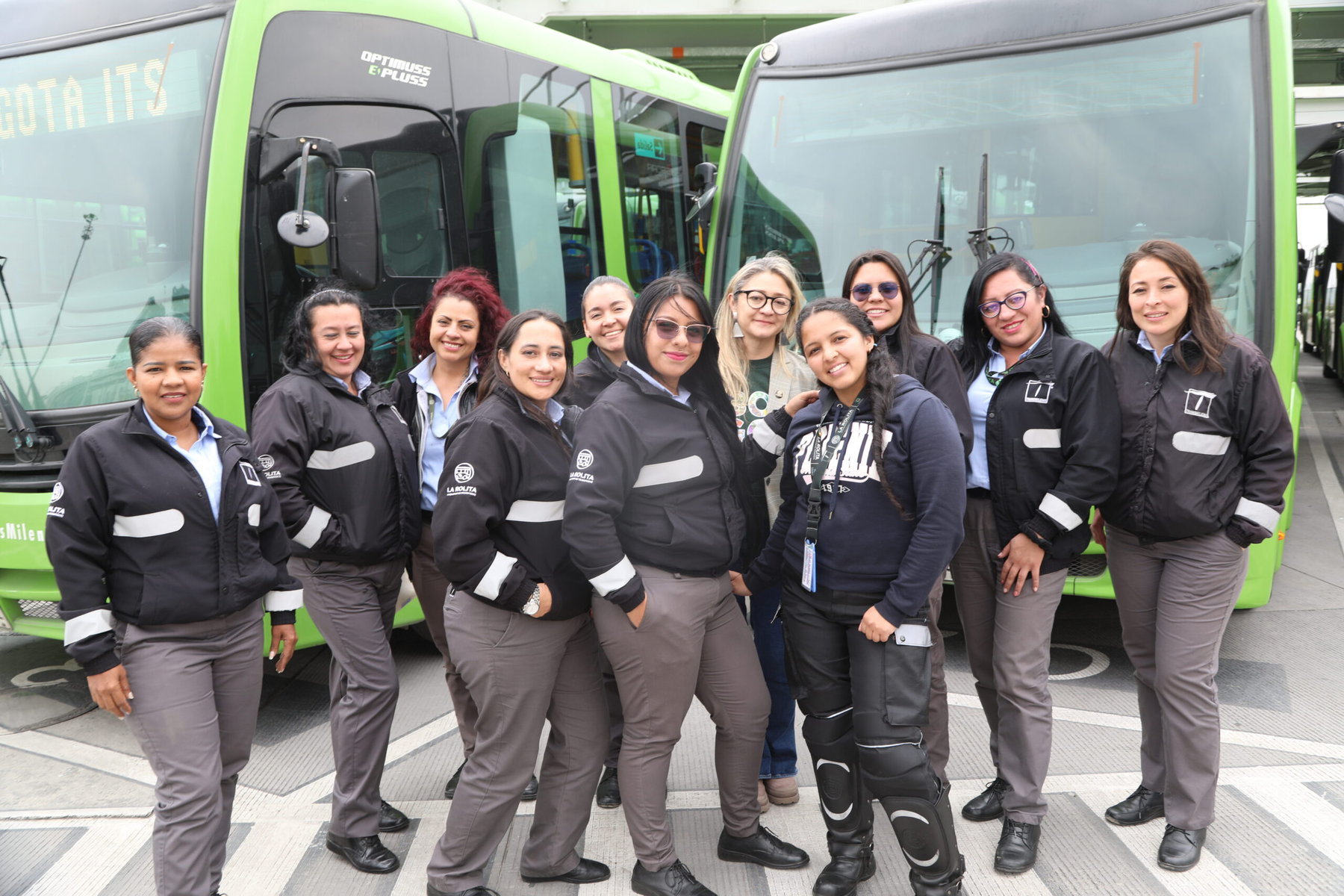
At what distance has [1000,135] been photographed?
16.2 ft

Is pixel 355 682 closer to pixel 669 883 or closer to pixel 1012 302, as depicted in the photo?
pixel 669 883

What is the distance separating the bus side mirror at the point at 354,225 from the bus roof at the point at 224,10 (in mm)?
775

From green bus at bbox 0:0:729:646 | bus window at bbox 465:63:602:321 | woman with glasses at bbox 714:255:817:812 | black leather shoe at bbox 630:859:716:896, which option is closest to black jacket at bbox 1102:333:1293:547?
woman with glasses at bbox 714:255:817:812

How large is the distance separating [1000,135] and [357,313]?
3.13 meters

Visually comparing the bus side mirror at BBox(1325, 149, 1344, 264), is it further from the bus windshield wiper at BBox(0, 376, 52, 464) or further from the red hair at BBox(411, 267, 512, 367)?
the bus windshield wiper at BBox(0, 376, 52, 464)

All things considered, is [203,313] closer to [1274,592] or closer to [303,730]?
[303,730]


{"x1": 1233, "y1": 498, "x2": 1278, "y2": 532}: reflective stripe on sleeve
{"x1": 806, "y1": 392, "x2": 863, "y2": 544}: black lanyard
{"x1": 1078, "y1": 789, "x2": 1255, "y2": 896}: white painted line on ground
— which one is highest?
{"x1": 806, "y1": 392, "x2": 863, "y2": 544}: black lanyard

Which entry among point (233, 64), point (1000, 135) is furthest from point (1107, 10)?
point (233, 64)

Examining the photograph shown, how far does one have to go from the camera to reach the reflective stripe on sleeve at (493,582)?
2.81 m

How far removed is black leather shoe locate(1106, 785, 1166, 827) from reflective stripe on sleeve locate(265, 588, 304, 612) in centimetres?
264

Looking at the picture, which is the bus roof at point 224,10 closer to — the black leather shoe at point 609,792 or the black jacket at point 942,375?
the black jacket at point 942,375

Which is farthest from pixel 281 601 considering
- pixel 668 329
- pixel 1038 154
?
pixel 1038 154

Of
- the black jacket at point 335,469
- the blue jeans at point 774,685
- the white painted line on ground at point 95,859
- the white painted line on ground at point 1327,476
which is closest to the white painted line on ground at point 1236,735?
the blue jeans at point 774,685

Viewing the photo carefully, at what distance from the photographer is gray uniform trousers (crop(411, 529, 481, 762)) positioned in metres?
3.56
